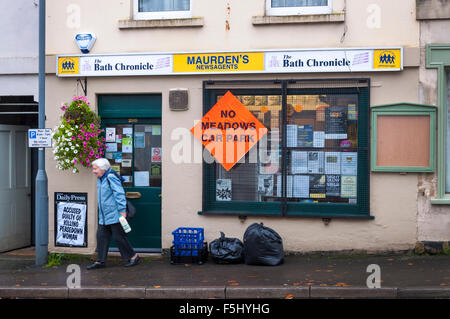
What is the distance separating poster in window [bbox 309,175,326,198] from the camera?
31.5 ft

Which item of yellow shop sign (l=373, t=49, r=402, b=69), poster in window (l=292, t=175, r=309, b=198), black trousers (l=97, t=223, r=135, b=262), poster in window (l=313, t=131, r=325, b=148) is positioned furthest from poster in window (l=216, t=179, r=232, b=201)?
yellow shop sign (l=373, t=49, r=402, b=69)

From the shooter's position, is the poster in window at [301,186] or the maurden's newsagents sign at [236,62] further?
the poster in window at [301,186]

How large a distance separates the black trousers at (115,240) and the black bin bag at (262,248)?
193 centimetres

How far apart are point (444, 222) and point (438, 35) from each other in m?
3.08

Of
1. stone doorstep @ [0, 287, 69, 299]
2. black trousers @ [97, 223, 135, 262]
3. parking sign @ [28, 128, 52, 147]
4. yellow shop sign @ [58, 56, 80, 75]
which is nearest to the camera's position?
stone doorstep @ [0, 287, 69, 299]

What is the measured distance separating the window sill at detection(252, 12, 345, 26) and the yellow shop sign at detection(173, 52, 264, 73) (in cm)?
57

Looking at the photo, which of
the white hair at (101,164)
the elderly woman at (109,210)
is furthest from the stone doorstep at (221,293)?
the white hair at (101,164)

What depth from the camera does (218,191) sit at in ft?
32.3

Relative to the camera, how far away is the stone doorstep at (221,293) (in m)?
7.18

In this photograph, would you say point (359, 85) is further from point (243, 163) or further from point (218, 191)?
point (218, 191)

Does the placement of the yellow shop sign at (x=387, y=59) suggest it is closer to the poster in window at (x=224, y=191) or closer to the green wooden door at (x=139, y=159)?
the poster in window at (x=224, y=191)

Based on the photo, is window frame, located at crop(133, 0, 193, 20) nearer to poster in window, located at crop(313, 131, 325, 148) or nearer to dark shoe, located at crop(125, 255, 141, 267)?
poster in window, located at crop(313, 131, 325, 148)

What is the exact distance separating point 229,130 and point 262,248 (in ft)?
7.09
